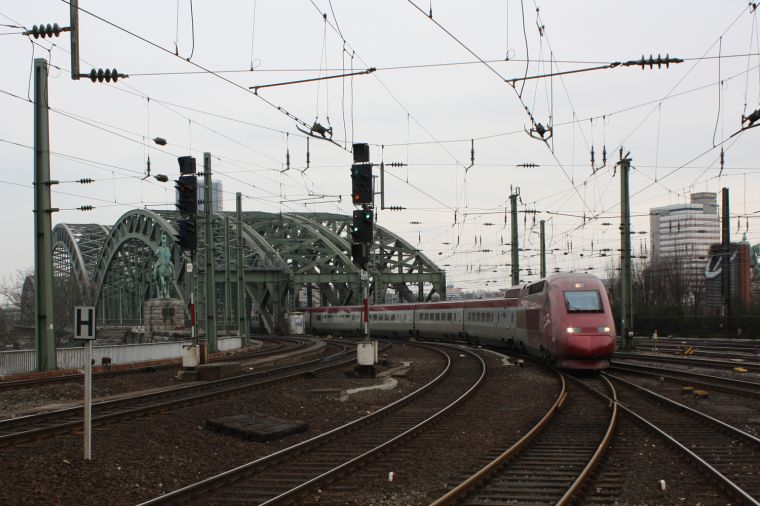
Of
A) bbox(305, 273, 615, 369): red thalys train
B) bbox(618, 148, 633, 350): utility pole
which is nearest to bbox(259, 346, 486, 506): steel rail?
bbox(305, 273, 615, 369): red thalys train

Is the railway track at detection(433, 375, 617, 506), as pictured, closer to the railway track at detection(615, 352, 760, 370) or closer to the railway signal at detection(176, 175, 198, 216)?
the railway track at detection(615, 352, 760, 370)

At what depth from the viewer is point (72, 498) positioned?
8.59 meters

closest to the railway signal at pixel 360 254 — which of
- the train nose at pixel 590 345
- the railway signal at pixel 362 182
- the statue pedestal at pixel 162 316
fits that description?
the railway signal at pixel 362 182

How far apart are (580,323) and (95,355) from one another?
718 inches

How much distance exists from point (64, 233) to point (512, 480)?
120 meters

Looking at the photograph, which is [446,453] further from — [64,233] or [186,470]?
[64,233]

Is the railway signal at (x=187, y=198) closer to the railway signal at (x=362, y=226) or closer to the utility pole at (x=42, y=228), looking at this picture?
the utility pole at (x=42, y=228)

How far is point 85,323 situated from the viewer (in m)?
10.4

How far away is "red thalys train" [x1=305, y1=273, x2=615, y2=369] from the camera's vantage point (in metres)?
22.2

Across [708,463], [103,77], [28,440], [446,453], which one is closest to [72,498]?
[28,440]

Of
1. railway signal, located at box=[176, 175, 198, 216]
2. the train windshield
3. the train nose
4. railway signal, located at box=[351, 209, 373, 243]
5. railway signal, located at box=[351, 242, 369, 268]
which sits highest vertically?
railway signal, located at box=[176, 175, 198, 216]

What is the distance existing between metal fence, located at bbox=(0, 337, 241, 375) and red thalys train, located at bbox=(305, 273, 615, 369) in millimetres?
15467

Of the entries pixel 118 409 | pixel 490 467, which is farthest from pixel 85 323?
pixel 118 409

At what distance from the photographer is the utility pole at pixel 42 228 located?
2325cm
